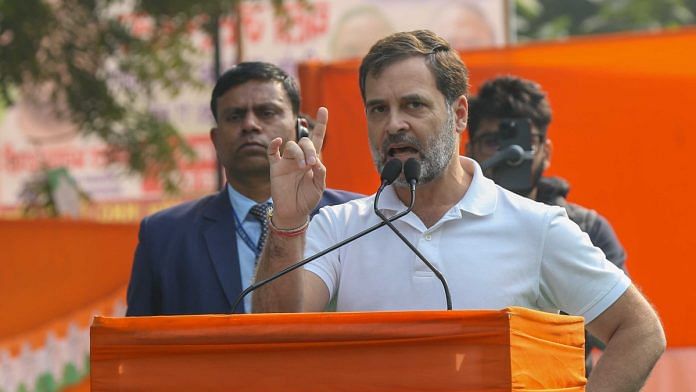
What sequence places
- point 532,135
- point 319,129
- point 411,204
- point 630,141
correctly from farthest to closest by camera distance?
point 630,141 < point 532,135 < point 319,129 < point 411,204

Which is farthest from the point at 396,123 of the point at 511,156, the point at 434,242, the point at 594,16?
the point at 594,16

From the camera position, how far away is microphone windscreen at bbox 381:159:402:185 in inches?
143

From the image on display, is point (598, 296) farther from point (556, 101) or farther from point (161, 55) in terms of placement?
point (161, 55)

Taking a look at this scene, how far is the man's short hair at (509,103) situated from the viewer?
18.9 ft

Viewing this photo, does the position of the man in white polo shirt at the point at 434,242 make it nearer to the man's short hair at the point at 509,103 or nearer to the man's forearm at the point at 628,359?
the man's forearm at the point at 628,359

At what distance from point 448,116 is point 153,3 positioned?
9.23 metres

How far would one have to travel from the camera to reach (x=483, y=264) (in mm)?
3670

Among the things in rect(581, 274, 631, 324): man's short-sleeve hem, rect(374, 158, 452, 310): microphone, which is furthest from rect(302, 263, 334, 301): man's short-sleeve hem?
rect(581, 274, 631, 324): man's short-sleeve hem

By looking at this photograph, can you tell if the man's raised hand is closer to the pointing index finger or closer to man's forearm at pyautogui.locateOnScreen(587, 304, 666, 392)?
the pointing index finger

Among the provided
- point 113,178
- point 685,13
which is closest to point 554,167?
point 113,178

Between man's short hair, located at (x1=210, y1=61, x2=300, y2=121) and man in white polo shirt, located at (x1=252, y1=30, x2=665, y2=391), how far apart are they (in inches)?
63.2

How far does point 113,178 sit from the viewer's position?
69.7 feet

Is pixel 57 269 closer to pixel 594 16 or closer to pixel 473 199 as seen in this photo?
pixel 473 199

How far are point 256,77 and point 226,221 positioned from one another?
1.90ft
